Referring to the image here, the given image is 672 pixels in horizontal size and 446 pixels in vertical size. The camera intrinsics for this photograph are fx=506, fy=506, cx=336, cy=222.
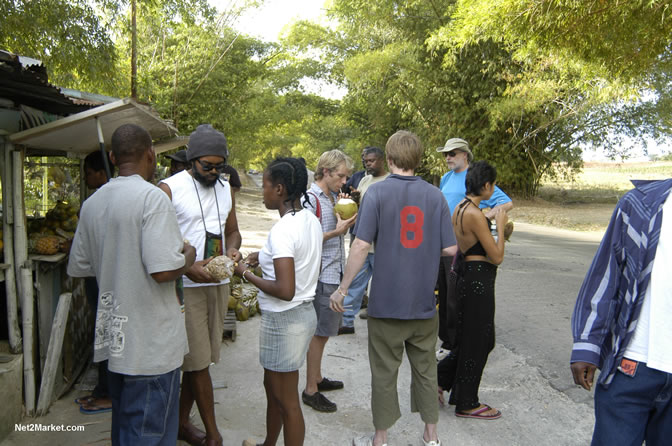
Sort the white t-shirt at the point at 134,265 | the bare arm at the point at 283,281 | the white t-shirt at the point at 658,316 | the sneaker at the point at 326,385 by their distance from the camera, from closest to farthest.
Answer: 1. the white t-shirt at the point at 658,316
2. the white t-shirt at the point at 134,265
3. the bare arm at the point at 283,281
4. the sneaker at the point at 326,385

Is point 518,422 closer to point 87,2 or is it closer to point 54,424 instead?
point 54,424

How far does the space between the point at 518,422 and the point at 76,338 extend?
11.5ft

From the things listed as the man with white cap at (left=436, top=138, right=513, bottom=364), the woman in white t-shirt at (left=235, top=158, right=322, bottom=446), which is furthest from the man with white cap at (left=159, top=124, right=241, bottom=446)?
the man with white cap at (left=436, top=138, right=513, bottom=364)

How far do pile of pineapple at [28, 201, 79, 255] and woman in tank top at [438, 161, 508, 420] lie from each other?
2.92 meters

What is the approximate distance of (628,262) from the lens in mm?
1977

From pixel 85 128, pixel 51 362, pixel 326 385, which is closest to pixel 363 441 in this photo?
pixel 326 385

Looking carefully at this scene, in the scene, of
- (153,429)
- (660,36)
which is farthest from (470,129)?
(153,429)

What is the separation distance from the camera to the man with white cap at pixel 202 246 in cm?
289

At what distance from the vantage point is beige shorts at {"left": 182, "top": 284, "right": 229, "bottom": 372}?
287cm

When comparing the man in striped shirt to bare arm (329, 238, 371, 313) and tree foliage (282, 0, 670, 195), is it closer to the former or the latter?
bare arm (329, 238, 371, 313)

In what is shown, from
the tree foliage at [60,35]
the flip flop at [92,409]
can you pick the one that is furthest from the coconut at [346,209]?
the tree foliage at [60,35]

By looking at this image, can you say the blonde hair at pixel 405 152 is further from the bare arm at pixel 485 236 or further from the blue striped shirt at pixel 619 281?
the blue striped shirt at pixel 619 281

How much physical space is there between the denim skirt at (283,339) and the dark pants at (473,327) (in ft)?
4.47

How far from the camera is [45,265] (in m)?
3.65
